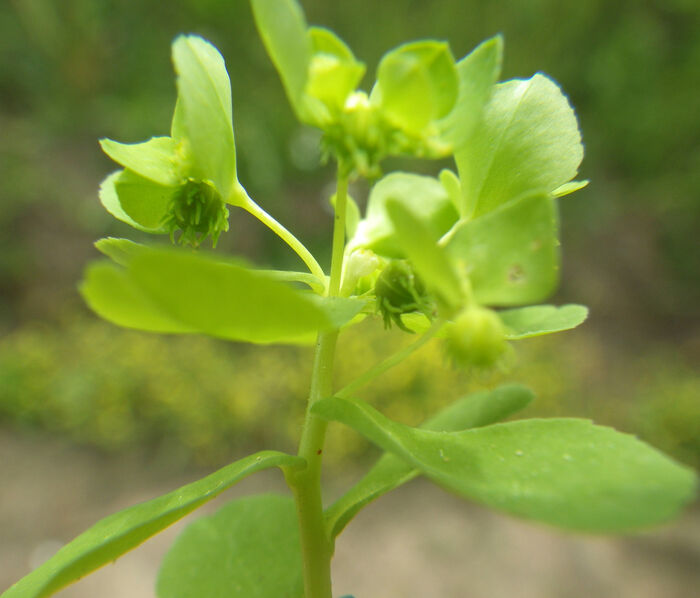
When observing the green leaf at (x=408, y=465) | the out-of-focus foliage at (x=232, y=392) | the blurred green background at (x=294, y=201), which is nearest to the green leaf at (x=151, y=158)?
the green leaf at (x=408, y=465)

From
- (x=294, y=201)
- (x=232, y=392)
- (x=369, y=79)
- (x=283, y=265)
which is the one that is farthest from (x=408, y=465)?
(x=294, y=201)

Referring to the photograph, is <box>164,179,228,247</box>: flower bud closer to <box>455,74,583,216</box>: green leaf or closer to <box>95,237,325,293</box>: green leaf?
<box>95,237,325,293</box>: green leaf

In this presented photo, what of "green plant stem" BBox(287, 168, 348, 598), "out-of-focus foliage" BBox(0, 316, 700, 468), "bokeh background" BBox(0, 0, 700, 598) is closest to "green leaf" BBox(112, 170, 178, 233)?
"green plant stem" BBox(287, 168, 348, 598)

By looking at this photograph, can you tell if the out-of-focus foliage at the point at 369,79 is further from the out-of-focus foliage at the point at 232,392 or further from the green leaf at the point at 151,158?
the green leaf at the point at 151,158

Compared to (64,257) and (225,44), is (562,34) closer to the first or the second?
(225,44)

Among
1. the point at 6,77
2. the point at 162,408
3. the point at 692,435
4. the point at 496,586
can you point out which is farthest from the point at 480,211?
the point at 6,77

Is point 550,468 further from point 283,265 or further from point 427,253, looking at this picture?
point 283,265
